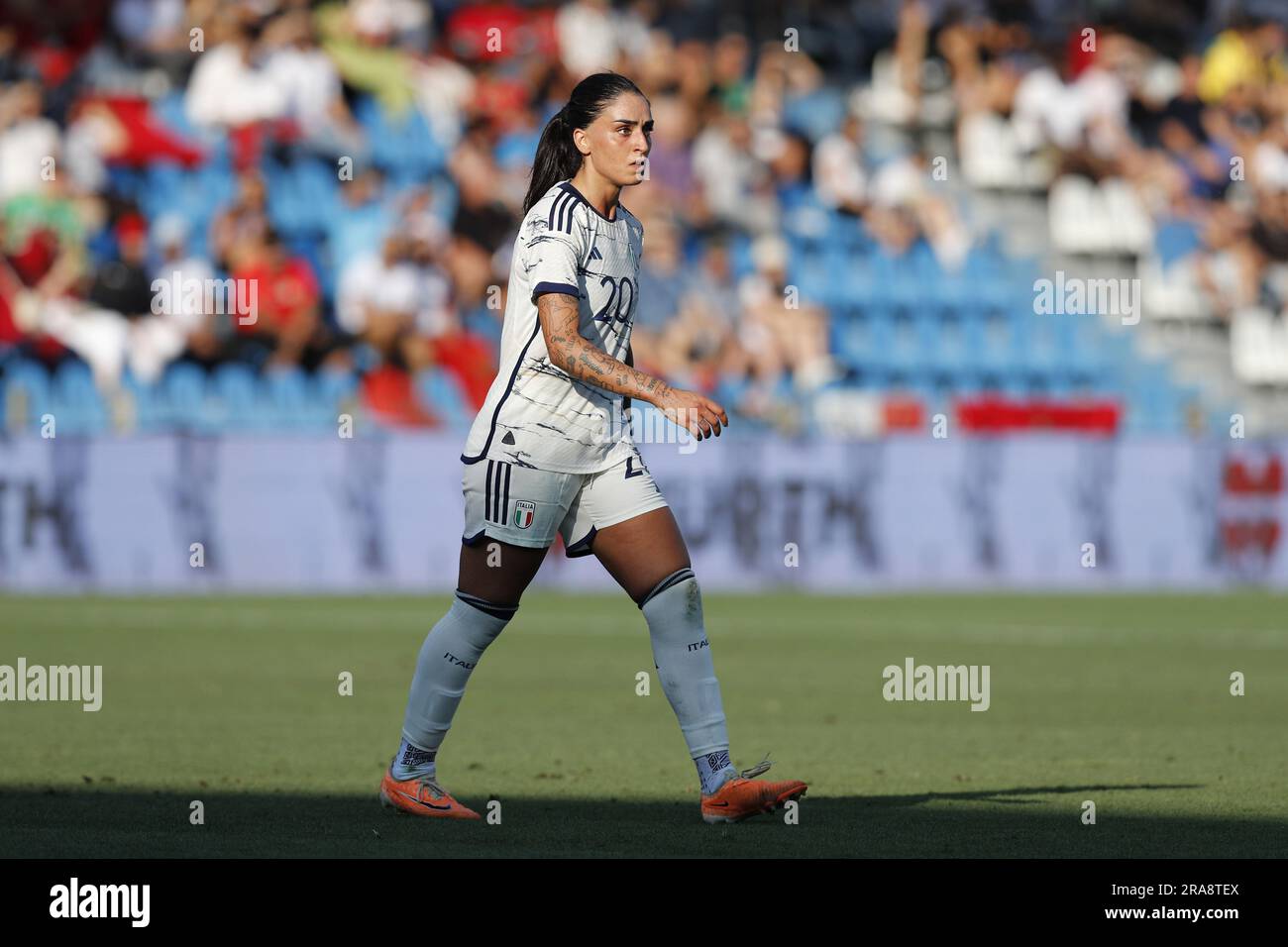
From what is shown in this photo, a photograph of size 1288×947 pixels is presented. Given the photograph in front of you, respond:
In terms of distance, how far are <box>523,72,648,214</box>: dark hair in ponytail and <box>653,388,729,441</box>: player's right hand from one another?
1123mm

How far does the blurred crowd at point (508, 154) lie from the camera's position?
21.0m

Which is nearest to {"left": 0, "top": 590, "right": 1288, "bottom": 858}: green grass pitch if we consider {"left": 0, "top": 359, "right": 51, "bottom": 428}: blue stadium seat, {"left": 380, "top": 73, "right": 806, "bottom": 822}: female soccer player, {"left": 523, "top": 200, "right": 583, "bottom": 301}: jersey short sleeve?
{"left": 380, "top": 73, "right": 806, "bottom": 822}: female soccer player

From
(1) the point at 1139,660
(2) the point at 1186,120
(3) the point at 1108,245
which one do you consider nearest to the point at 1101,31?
(2) the point at 1186,120

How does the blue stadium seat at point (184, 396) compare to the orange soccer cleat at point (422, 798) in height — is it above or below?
above

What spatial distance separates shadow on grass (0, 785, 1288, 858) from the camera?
21.5ft

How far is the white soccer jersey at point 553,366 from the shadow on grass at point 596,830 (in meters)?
1.24

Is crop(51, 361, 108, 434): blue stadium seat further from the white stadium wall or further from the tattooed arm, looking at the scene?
the tattooed arm

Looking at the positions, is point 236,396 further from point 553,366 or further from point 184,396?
point 553,366

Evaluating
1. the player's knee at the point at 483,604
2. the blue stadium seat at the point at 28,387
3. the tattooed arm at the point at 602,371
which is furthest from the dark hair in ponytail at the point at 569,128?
the blue stadium seat at the point at 28,387

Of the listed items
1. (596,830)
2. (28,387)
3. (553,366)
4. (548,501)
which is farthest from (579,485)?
(28,387)

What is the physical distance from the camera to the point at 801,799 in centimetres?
797

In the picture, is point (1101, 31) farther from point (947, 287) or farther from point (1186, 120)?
point (947, 287)

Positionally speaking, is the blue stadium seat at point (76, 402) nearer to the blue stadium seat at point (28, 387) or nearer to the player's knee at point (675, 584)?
the blue stadium seat at point (28, 387)
